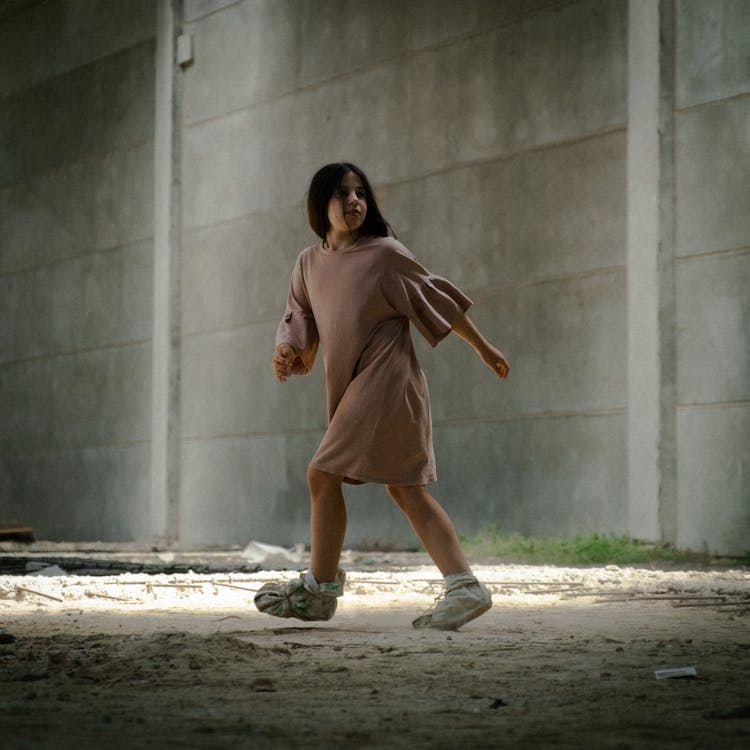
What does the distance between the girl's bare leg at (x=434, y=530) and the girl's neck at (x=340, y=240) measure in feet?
2.84

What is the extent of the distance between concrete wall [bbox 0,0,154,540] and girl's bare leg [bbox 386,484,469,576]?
29.1 feet

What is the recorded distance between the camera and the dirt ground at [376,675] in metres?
2.48

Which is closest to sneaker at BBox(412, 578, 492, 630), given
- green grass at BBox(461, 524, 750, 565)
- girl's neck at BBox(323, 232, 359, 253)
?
girl's neck at BBox(323, 232, 359, 253)

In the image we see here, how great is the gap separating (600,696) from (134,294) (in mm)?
10943

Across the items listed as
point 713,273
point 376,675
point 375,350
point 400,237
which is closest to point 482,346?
point 375,350

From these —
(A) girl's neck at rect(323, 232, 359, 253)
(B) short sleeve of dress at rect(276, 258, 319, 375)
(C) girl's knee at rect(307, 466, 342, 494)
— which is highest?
(A) girl's neck at rect(323, 232, 359, 253)

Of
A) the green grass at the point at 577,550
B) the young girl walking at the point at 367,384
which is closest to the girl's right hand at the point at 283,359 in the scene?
the young girl walking at the point at 367,384

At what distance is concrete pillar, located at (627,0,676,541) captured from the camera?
856 cm

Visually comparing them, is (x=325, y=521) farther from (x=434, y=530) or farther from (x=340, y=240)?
(x=340, y=240)

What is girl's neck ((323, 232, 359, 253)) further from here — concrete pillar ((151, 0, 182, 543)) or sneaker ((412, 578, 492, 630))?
concrete pillar ((151, 0, 182, 543))

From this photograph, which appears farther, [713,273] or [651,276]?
[651,276]

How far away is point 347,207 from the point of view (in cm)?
462

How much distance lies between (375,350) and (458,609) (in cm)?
90

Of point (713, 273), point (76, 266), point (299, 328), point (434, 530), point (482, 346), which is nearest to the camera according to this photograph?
point (434, 530)
